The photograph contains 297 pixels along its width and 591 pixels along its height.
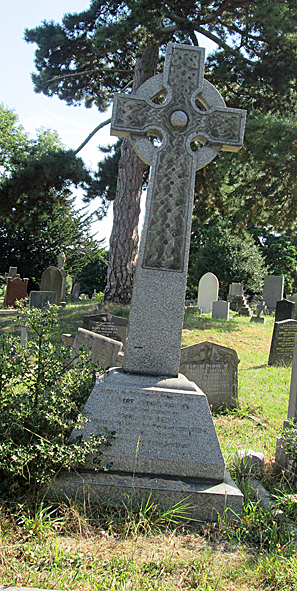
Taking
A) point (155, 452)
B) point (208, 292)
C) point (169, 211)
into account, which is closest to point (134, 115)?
point (169, 211)

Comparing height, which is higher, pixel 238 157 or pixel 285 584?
pixel 238 157

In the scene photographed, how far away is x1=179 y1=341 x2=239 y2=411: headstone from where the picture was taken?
5.65 m

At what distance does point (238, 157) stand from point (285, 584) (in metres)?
9.53

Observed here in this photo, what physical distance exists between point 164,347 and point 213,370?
251cm

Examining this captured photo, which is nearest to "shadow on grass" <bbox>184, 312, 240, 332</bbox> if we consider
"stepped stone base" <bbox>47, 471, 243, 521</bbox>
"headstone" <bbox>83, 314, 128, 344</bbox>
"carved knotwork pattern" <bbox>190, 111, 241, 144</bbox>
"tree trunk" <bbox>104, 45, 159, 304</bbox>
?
"tree trunk" <bbox>104, 45, 159, 304</bbox>

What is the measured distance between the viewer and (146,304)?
3377 mm

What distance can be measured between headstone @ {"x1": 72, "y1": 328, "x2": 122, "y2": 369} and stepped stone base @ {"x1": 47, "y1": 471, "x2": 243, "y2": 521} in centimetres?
291

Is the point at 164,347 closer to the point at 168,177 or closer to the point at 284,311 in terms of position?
the point at 168,177

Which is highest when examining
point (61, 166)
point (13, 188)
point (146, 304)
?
point (61, 166)

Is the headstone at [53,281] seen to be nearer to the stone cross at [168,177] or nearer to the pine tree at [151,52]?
the pine tree at [151,52]

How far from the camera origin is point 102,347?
5.75m

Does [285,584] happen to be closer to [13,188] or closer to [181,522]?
[181,522]

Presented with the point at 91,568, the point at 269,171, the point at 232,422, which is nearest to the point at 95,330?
the point at 232,422

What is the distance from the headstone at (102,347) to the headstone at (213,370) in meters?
0.85
